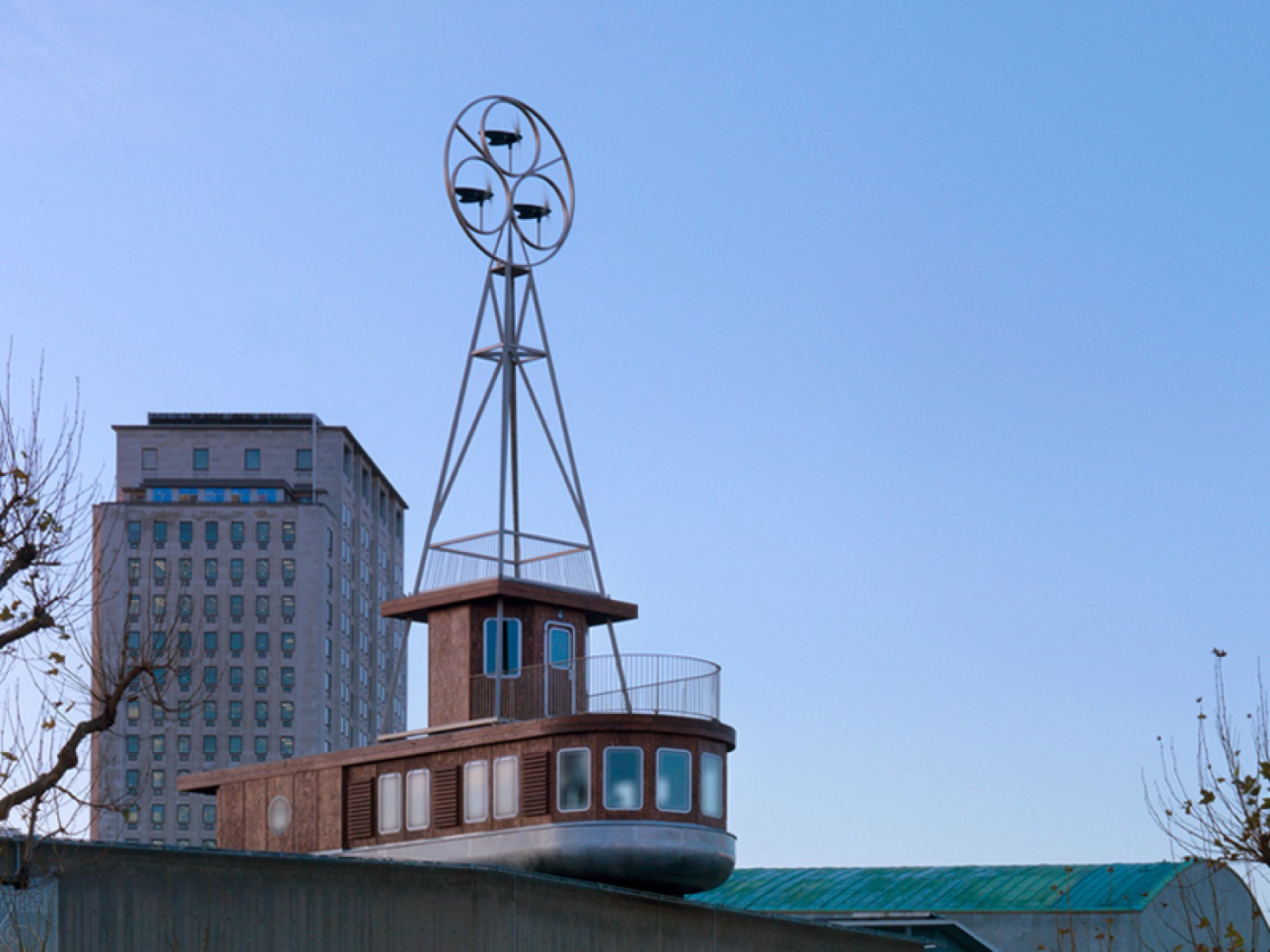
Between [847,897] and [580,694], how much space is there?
84.3 ft

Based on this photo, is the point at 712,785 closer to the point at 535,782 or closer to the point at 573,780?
the point at 573,780

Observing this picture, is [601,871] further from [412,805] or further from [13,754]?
[13,754]

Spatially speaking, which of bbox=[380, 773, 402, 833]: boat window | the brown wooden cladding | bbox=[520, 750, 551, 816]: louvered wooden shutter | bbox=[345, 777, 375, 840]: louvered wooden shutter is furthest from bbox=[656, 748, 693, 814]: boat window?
bbox=[345, 777, 375, 840]: louvered wooden shutter

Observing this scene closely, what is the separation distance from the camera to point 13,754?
23.0 m

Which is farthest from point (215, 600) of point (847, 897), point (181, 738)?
point (847, 897)

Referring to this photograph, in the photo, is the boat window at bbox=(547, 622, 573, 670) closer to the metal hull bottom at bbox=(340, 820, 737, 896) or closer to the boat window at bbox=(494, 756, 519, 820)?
the boat window at bbox=(494, 756, 519, 820)

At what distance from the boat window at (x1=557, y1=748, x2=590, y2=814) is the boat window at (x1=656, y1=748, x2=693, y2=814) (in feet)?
5.51

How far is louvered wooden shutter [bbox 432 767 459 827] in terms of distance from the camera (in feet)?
155

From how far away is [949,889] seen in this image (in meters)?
71.9

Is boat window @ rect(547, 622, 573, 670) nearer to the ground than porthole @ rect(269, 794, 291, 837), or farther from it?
farther from it

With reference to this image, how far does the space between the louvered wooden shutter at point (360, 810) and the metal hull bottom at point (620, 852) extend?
12.8 feet

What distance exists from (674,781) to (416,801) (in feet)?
22.8

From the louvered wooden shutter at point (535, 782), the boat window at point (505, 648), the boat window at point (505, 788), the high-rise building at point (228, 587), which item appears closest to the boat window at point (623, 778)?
the louvered wooden shutter at point (535, 782)

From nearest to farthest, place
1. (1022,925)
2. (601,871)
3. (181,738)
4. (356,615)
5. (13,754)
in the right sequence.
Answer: (13,754) → (601,871) → (1022,925) → (181,738) → (356,615)
